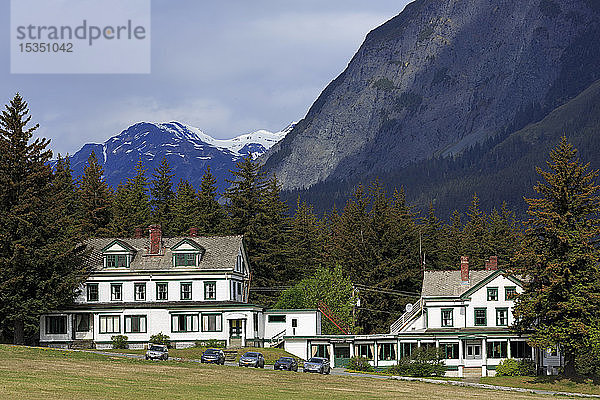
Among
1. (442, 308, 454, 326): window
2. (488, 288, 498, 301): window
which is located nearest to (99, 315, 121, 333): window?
(442, 308, 454, 326): window

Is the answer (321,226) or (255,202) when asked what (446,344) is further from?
(321,226)

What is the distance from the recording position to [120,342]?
85.0 m

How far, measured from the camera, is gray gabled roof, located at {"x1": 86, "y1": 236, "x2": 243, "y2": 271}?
90.4m

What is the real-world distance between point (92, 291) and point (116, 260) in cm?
405

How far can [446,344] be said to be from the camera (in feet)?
290

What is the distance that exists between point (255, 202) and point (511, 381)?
145ft

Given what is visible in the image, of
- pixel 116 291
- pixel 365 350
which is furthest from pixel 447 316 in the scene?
pixel 116 291

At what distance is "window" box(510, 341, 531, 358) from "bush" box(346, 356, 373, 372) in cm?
1492

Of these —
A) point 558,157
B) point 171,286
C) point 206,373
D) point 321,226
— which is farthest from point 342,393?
point 321,226

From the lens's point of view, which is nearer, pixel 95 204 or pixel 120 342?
pixel 120 342

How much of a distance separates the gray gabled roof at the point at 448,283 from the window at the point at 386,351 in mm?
6756

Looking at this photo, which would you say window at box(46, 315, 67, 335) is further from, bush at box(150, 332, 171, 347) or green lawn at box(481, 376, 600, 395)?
green lawn at box(481, 376, 600, 395)

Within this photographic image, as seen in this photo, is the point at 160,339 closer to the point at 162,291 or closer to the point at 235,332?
the point at 162,291

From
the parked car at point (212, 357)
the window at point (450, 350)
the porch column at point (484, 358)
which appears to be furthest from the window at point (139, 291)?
the porch column at point (484, 358)
